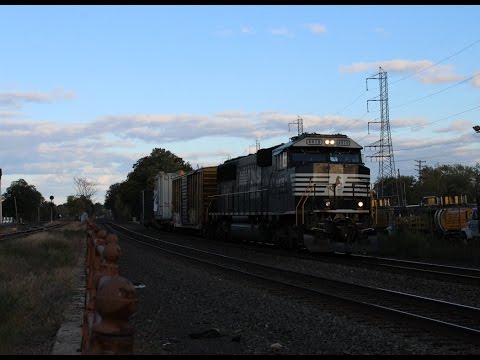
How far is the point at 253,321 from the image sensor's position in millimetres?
9016

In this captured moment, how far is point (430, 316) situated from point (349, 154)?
503 inches

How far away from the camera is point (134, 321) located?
356 inches

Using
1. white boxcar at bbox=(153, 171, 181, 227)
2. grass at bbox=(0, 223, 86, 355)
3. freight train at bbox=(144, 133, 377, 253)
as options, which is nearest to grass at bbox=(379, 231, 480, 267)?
freight train at bbox=(144, 133, 377, 253)

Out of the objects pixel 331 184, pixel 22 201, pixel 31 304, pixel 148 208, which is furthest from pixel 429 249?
pixel 22 201

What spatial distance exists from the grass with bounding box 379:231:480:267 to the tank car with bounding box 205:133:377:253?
11.2 ft

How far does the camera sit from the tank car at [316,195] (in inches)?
772

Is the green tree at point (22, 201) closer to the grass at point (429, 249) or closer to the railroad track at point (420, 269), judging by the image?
the grass at point (429, 249)

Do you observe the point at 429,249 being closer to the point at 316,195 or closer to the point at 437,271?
the point at 316,195

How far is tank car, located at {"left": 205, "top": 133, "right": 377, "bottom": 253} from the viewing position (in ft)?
64.3

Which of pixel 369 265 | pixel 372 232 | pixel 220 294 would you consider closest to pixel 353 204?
pixel 372 232

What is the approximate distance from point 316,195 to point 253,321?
460 inches

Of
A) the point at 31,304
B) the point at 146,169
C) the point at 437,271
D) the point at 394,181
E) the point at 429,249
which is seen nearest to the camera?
the point at 31,304

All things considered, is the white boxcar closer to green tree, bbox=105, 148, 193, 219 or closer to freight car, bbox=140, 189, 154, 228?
freight car, bbox=140, 189, 154, 228

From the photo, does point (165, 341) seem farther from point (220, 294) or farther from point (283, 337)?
point (220, 294)
